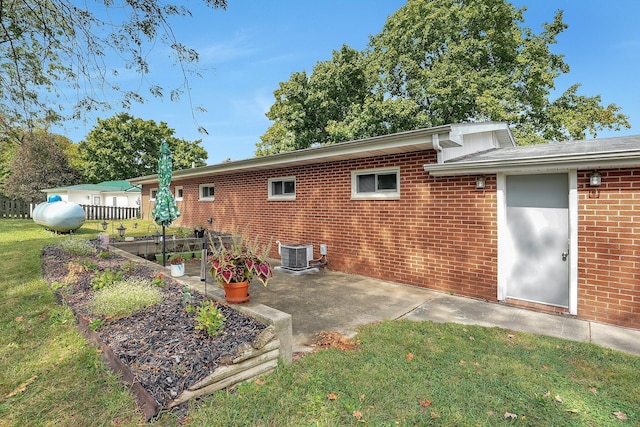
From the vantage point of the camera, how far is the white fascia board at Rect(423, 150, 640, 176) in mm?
4246

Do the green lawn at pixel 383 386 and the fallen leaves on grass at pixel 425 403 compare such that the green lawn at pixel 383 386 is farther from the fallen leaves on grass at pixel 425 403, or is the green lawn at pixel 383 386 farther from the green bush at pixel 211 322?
the green bush at pixel 211 322

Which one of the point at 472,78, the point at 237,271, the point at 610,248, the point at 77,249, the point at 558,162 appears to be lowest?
the point at 77,249

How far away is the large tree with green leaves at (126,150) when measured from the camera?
1321 inches

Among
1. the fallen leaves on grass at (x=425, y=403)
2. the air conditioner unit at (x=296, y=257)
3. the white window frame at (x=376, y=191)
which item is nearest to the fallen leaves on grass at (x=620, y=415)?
the fallen leaves on grass at (x=425, y=403)

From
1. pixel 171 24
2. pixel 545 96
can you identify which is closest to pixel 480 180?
pixel 171 24

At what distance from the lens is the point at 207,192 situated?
44.7 ft

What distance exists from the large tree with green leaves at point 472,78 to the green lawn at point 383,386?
1592 cm

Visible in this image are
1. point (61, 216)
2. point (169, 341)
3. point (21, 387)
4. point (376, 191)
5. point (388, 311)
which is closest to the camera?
point (21, 387)

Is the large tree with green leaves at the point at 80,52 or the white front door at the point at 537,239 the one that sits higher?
the large tree with green leaves at the point at 80,52

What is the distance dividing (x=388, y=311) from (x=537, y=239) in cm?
271

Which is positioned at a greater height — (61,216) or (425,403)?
(61,216)

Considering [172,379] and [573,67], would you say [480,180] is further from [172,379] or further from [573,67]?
[573,67]

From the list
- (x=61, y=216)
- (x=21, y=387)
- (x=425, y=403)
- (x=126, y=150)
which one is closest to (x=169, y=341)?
(x=21, y=387)

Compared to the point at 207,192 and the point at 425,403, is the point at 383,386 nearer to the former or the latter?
the point at 425,403
